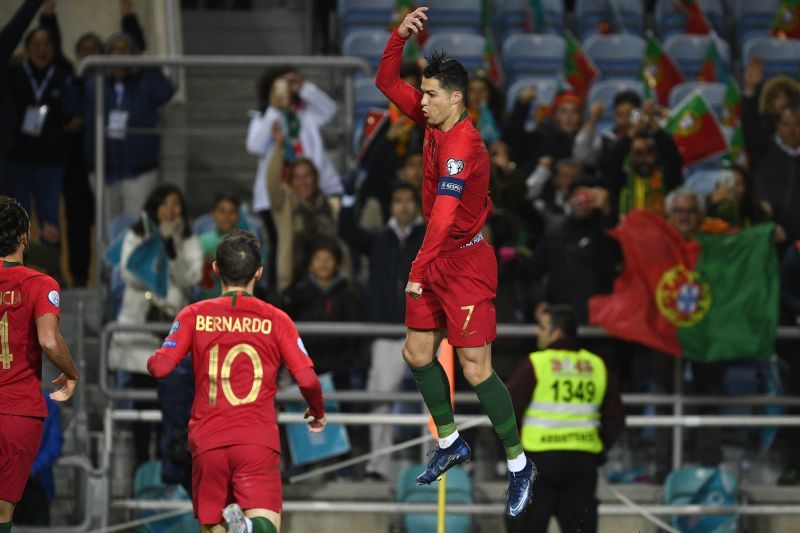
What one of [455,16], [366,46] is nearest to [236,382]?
[366,46]

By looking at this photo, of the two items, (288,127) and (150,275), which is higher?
(288,127)

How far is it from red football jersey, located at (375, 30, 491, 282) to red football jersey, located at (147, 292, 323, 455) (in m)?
0.79

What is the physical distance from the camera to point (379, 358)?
32.8 feet

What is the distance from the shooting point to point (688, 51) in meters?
15.5

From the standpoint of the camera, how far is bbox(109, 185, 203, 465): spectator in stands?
390 inches

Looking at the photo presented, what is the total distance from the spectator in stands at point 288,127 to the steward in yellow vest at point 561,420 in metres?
2.36

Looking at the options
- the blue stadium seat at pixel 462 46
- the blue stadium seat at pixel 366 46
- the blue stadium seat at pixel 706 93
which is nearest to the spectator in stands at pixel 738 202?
the blue stadium seat at pixel 706 93

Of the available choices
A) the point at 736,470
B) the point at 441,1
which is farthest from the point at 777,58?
the point at 736,470

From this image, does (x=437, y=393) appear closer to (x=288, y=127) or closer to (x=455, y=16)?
Answer: (x=288, y=127)

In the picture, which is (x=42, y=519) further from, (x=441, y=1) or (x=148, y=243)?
(x=441, y=1)

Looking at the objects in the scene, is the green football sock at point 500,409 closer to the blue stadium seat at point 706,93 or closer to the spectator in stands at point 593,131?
the spectator in stands at point 593,131

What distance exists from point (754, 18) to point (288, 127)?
7583 millimetres

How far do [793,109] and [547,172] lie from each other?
1.89 m

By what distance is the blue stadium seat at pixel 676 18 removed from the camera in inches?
640
